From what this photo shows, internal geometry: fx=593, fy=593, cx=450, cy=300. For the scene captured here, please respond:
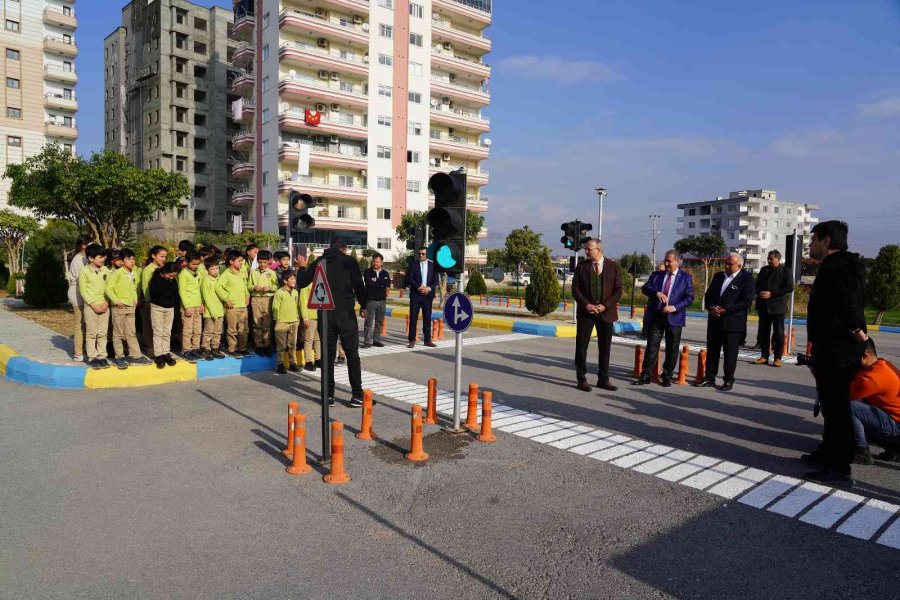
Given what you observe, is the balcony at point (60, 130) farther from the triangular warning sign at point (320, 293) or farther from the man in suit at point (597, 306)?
the triangular warning sign at point (320, 293)

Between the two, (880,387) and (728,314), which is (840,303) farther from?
(728,314)

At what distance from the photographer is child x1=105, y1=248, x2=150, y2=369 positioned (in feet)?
30.8

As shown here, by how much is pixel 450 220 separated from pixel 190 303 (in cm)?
564

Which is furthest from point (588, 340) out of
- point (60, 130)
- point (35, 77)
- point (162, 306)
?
point (35, 77)

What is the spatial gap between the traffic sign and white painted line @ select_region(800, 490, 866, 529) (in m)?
3.57

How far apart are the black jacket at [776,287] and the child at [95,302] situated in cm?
1164

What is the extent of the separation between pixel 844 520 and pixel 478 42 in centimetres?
→ 6229

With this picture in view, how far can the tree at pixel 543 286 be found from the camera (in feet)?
67.5

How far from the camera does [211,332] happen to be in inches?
408

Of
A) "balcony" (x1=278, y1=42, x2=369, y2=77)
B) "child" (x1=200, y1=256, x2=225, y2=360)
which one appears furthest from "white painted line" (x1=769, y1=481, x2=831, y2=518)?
"balcony" (x1=278, y1=42, x2=369, y2=77)

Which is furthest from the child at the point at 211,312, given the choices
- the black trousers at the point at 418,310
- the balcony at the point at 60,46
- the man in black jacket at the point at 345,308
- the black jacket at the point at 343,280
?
the balcony at the point at 60,46

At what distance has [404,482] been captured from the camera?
512 cm

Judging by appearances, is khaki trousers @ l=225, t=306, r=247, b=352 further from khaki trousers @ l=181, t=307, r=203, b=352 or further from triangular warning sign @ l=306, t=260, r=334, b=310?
triangular warning sign @ l=306, t=260, r=334, b=310

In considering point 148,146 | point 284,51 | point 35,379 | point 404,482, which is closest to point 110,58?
point 148,146
